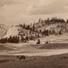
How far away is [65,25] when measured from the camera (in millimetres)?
185750

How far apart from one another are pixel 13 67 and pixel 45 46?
138 ft

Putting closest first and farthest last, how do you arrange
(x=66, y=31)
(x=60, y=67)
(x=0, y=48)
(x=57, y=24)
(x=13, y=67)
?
(x=60, y=67) < (x=13, y=67) < (x=0, y=48) < (x=66, y=31) < (x=57, y=24)

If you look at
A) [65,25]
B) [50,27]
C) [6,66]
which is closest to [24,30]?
[50,27]

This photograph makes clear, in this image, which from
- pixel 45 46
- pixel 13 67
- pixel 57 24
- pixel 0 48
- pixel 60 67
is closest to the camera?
pixel 60 67

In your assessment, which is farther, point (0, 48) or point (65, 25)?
point (65, 25)

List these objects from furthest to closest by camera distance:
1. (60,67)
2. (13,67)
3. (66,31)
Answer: (66,31) < (13,67) < (60,67)

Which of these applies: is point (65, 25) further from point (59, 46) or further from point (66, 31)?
point (59, 46)

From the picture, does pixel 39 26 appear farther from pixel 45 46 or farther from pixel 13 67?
pixel 13 67

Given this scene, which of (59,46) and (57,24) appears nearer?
(59,46)

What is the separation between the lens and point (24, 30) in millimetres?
173625

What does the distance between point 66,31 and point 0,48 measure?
107579 millimetres

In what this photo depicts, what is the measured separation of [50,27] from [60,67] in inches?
5975

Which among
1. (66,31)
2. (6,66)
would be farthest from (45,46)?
(66,31)

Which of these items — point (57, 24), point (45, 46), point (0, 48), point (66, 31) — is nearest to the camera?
point (0, 48)
